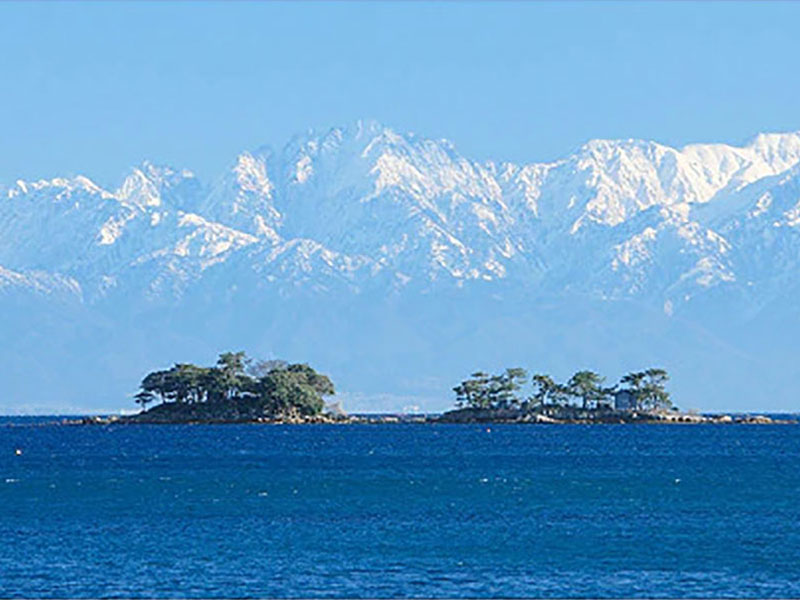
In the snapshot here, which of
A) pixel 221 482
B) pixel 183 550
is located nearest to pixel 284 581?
pixel 183 550

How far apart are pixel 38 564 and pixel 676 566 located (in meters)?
32.9

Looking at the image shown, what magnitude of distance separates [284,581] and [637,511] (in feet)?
138

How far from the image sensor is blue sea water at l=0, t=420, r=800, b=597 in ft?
291

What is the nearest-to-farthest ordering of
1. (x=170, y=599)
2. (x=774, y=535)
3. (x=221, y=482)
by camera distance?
(x=170, y=599) → (x=774, y=535) → (x=221, y=482)

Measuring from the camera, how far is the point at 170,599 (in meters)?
83.8

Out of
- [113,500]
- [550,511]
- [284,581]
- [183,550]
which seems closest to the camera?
[284,581]

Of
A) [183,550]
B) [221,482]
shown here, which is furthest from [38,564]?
[221,482]

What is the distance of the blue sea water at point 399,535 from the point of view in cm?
8875

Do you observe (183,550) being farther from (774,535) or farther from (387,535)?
(774,535)

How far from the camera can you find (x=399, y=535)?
4274 inches

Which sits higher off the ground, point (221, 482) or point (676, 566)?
point (221, 482)

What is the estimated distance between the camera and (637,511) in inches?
4938

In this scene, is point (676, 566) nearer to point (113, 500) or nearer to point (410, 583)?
point (410, 583)

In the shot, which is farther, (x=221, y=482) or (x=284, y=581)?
(x=221, y=482)
